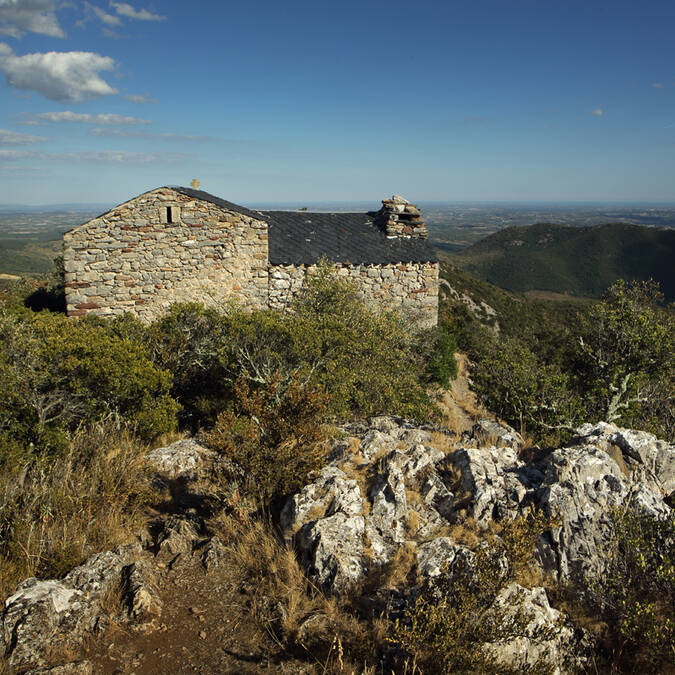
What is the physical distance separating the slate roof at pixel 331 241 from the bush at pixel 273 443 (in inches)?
351

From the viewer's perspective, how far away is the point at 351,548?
4.76 meters

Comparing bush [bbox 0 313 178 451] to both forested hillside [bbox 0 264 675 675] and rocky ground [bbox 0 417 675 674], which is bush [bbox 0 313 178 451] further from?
rocky ground [bbox 0 417 675 674]

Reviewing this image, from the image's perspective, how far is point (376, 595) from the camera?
4258 mm

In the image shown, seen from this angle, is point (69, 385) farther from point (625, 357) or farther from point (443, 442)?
point (625, 357)

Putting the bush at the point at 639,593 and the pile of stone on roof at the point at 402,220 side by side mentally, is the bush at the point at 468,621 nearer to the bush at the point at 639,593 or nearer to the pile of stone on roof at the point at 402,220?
the bush at the point at 639,593

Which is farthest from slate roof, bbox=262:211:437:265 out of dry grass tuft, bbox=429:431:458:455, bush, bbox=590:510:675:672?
bush, bbox=590:510:675:672

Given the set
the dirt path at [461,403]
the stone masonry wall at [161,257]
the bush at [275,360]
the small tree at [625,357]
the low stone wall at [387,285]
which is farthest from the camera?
the low stone wall at [387,285]

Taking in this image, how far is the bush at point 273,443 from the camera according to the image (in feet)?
18.3

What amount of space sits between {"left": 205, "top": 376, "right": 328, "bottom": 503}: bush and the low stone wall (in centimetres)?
870

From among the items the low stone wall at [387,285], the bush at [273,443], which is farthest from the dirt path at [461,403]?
the bush at [273,443]

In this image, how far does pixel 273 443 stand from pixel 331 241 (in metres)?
10.9

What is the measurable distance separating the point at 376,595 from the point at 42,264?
74.5 m

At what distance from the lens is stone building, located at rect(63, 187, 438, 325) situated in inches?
503

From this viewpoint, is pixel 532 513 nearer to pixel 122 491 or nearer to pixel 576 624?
pixel 576 624
